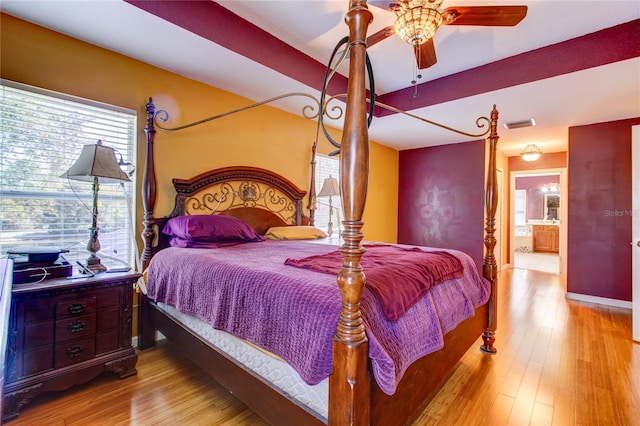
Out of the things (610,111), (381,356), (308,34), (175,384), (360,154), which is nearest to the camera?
(360,154)

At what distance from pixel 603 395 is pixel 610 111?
337 centimetres

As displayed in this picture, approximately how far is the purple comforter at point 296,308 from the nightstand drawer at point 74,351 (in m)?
0.47

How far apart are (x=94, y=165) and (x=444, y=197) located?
5.21 metres

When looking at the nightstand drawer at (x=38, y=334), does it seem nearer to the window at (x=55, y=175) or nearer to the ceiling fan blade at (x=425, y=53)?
the window at (x=55, y=175)

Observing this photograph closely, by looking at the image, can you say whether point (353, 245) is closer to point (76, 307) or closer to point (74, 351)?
point (76, 307)

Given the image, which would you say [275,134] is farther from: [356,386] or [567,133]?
[567,133]

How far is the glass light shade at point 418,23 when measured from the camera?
183 cm

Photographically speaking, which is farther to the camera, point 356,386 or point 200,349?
point 200,349

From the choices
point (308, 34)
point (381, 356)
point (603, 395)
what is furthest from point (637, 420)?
point (308, 34)

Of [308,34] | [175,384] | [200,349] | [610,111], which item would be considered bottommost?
[175,384]

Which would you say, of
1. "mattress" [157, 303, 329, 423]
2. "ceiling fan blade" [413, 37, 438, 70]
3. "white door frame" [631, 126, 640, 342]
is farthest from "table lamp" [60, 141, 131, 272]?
"white door frame" [631, 126, 640, 342]

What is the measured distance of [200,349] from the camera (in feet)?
6.20

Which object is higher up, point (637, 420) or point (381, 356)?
point (381, 356)

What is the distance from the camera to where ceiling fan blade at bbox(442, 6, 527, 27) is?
179 centimetres
